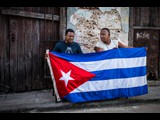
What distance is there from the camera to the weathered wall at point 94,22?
6954 millimetres

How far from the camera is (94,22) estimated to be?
718cm

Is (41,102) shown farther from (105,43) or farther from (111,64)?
(105,43)

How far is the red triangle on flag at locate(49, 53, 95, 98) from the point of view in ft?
17.5

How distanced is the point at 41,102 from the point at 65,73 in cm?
86

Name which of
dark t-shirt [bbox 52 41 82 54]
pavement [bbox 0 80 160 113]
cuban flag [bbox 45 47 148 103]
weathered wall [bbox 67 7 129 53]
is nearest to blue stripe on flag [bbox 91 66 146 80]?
cuban flag [bbox 45 47 148 103]

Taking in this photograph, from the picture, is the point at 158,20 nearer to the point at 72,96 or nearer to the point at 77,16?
the point at 77,16

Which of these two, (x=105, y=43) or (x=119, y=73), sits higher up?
(x=105, y=43)

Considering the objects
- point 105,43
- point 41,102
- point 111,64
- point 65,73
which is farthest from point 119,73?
point 41,102

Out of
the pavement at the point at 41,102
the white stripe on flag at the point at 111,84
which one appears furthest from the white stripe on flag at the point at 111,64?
the pavement at the point at 41,102

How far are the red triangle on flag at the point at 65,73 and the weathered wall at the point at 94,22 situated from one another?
173cm

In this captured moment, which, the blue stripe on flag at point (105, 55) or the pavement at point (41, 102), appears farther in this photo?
the blue stripe on flag at point (105, 55)

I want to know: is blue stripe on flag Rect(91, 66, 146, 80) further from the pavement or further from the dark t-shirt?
the dark t-shirt

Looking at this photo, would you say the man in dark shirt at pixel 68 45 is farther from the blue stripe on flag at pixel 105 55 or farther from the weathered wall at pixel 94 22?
the weathered wall at pixel 94 22

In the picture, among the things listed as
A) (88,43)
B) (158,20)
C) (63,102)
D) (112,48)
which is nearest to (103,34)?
(112,48)
